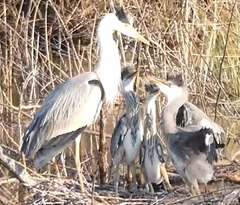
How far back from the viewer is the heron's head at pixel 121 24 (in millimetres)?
5219

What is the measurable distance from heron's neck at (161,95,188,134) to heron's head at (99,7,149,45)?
44 centimetres

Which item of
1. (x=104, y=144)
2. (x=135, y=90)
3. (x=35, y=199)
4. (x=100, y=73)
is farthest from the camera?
(x=135, y=90)

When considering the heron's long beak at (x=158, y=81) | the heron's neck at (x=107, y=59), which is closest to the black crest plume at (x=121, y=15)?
the heron's neck at (x=107, y=59)

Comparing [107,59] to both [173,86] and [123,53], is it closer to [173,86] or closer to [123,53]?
[173,86]

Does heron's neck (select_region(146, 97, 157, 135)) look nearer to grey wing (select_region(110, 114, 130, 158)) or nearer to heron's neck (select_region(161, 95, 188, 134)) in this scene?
grey wing (select_region(110, 114, 130, 158))

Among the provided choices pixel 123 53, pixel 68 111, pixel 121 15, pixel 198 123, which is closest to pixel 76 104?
pixel 68 111

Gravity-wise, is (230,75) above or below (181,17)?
below

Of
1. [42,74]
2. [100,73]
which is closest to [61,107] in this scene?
[100,73]

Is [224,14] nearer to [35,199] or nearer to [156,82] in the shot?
[156,82]

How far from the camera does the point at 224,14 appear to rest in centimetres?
764

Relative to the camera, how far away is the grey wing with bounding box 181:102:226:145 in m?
4.76

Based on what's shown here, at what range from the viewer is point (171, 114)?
5.10 meters

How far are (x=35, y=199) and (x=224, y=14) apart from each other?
11.5 ft

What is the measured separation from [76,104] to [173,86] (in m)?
0.66
